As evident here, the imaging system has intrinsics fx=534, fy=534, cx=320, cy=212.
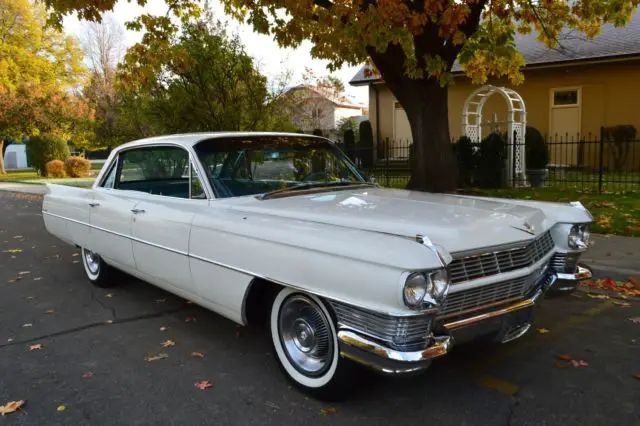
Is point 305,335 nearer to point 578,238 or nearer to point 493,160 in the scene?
point 578,238

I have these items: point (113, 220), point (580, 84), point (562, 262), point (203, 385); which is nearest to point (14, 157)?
point (580, 84)

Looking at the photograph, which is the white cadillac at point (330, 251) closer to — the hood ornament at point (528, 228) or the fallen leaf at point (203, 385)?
the hood ornament at point (528, 228)

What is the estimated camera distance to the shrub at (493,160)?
513 inches

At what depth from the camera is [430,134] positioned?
9219 millimetres

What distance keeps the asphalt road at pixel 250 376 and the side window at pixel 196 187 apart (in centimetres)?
115

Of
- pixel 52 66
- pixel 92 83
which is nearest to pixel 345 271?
pixel 52 66

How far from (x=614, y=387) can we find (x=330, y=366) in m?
1.80

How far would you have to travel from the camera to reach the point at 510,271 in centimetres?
315

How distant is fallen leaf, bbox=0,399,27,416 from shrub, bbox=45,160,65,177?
24422 mm

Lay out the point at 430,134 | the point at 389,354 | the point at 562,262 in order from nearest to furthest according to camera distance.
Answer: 1. the point at 389,354
2. the point at 562,262
3. the point at 430,134

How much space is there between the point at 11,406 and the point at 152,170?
8.95ft

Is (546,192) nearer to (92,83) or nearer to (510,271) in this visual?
(510,271)

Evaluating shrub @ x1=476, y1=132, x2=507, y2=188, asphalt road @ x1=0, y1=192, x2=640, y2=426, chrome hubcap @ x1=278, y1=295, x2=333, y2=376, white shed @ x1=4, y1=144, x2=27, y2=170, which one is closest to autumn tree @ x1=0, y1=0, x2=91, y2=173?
white shed @ x1=4, y1=144, x2=27, y2=170

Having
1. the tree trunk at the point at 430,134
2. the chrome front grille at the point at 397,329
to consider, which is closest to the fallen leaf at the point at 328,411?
the chrome front grille at the point at 397,329
